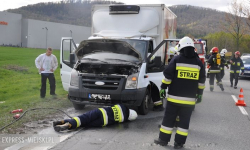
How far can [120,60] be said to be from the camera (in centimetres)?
796

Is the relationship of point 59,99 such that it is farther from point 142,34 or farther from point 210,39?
point 210,39

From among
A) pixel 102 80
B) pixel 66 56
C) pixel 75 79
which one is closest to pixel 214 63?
pixel 66 56

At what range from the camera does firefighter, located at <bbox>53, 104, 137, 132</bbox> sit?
20.8 feet

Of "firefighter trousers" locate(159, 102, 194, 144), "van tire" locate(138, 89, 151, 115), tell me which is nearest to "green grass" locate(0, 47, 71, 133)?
"van tire" locate(138, 89, 151, 115)

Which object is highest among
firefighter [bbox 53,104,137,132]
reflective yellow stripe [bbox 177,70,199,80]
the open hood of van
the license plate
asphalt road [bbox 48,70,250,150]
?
the open hood of van

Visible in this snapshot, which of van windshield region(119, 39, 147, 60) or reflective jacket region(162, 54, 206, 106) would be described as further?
van windshield region(119, 39, 147, 60)

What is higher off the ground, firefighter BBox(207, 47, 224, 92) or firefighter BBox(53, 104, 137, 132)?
firefighter BBox(207, 47, 224, 92)

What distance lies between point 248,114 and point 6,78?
13875 millimetres

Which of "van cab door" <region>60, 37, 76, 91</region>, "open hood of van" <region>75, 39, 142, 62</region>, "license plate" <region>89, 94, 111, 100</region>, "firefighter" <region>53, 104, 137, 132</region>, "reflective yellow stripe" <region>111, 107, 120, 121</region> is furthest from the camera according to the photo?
"van cab door" <region>60, 37, 76, 91</region>

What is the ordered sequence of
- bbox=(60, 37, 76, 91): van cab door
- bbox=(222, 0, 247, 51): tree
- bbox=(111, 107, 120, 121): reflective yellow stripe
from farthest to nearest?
bbox=(222, 0, 247, 51): tree, bbox=(60, 37, 76, 91): van cab door, bbox=(111, 107, 120, 121): reflective yellow stripe

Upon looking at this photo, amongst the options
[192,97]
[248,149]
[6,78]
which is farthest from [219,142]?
[6,78]

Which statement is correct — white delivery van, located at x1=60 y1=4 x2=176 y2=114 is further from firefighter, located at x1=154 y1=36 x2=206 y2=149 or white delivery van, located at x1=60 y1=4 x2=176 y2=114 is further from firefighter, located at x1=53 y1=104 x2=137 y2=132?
firefighter, located at x1=154 y1=36 x2=206 y2=149

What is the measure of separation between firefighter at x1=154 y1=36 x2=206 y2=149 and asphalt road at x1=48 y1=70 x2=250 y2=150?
0.30m

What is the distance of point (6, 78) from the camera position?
1831 cm
